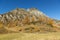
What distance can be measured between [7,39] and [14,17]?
143 metres

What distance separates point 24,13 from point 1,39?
6308 inches

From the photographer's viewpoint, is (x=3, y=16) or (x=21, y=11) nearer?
(x=3, y=16)

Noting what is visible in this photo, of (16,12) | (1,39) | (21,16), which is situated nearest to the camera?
(1,39)

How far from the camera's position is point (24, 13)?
190000 millimetres

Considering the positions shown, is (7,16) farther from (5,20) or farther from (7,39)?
(7,39)

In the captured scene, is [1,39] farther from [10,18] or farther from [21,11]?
[21,11]

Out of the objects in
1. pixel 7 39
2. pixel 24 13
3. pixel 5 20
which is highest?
pixel 24 13

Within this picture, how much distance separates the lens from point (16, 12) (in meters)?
190

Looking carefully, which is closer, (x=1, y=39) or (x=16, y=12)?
(x=1, y=39)

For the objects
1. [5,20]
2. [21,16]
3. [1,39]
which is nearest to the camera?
[1,39]

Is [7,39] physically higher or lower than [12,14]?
lower

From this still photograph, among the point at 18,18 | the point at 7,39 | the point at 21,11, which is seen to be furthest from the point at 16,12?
the point at 7,39

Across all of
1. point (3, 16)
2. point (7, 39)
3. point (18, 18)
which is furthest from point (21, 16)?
point (7, 39)

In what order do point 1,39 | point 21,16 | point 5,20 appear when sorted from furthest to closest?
point 21,16 → point 5,20 → point 1,39
